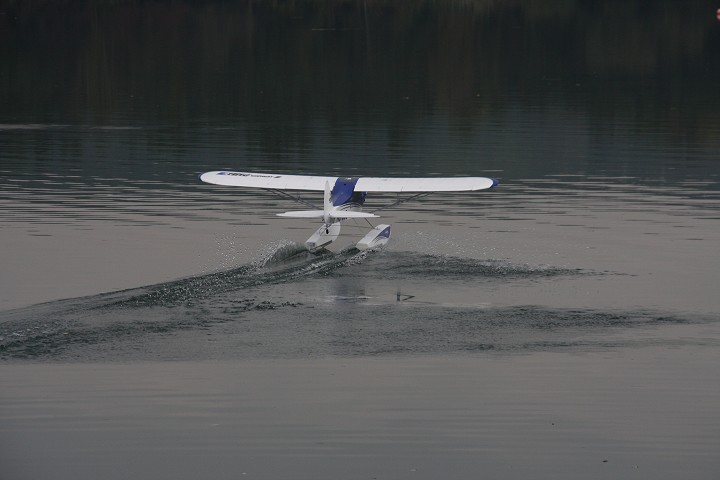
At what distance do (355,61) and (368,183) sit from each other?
55751 millimetres

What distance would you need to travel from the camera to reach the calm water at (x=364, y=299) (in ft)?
50.2

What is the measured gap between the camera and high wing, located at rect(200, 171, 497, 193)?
27.8 m

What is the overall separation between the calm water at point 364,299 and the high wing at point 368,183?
1076 mm

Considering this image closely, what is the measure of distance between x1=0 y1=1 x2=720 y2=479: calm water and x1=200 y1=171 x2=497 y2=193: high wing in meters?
1.08

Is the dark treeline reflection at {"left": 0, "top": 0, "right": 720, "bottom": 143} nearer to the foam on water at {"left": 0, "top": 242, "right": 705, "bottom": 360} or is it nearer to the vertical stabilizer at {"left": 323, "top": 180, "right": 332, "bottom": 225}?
the vertical stabilizer at {"left": 323, "top": 180, "right": 332, "bottom": 225}

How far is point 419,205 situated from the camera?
3456cm

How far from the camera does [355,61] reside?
274 ft

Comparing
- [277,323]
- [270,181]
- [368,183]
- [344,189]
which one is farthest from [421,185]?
[277,323]

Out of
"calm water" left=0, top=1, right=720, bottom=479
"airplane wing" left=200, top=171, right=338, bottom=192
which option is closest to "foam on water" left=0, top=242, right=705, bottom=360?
"calm water" left=0, top=1, right=720, bottom=479

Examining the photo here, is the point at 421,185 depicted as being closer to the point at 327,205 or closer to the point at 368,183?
the point at 368,183

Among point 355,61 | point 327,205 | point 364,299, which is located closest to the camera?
point 364,299

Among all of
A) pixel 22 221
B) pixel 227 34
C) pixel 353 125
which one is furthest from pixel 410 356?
pixel 227 34

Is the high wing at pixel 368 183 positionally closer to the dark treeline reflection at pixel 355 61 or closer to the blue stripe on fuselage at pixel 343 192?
the blue stripe on fuselage at pixel 343 192

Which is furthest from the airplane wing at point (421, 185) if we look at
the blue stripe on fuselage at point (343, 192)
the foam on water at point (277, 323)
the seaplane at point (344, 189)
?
the foam on water at point (277, 323)
